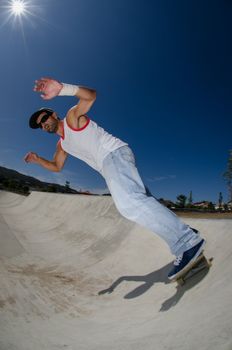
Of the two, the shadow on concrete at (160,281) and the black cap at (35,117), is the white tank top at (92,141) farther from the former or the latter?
the shadow on concrete at (160,281)

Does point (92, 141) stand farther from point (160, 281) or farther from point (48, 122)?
point (160, 281)

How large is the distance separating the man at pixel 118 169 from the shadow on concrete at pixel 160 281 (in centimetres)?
25

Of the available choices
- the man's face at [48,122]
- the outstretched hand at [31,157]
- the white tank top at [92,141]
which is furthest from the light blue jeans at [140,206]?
the outstretched hand at [31,157]

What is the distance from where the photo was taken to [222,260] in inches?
123

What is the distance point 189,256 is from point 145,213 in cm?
69

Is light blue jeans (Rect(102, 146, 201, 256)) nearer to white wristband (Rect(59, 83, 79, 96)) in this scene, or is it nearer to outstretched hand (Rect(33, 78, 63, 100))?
white wristband (Rect(59, 83, 79, 96))

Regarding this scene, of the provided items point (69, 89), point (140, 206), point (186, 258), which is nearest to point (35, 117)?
point (69, 89)

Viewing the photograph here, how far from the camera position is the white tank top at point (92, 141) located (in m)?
2.96

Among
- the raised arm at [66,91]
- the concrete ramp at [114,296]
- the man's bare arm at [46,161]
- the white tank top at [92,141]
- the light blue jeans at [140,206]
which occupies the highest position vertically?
the raised arm at [66,91]

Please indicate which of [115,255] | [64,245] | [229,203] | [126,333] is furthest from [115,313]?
[229,203]

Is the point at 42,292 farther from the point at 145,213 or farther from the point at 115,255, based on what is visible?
the point at 115,255

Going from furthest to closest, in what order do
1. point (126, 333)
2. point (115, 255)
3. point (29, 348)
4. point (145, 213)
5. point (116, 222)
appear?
point (116, 222), point (115, 255), point (145, 213), point (126, 333), point (29, 348)

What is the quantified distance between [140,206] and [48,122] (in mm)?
1474

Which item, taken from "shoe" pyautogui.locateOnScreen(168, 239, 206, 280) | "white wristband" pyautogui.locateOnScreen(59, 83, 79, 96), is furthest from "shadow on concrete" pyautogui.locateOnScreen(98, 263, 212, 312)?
"white wristband" pyautogui.locateOnScreen(59, 83, 79, 96)
